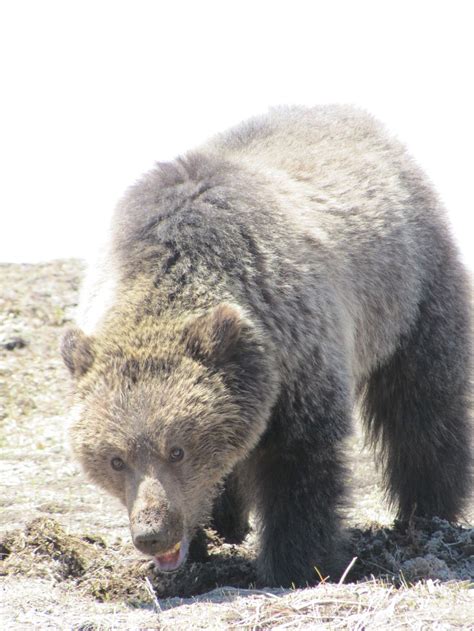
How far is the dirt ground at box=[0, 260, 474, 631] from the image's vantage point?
504 cm

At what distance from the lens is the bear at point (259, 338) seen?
19.2 ft

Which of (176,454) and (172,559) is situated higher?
(176,454)

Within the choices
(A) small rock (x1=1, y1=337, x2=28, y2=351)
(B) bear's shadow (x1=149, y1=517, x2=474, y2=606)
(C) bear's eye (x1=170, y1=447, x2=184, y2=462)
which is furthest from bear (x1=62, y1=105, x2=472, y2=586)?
(A) small rock (x1=1, y1=337, x2=28, y2=351)

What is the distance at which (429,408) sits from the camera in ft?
26.7

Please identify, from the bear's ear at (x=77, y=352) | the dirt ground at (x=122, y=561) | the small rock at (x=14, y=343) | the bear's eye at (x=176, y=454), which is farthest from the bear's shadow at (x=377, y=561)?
the small rock at (x=14, y=343)

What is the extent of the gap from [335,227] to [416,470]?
7.60ft

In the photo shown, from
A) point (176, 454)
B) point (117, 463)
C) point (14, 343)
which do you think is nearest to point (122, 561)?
point (117, 463)

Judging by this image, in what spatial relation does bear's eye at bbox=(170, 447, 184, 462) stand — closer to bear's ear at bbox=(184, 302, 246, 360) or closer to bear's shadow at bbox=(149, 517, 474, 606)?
bear's ear at bbox=(184, 302, 246, 360)

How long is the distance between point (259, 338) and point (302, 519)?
119cm

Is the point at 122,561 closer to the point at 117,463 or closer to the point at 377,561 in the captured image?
→ the point at 117,463

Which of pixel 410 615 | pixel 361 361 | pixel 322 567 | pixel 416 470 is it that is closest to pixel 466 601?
pixel 410 615

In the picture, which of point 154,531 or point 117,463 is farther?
point 117,463

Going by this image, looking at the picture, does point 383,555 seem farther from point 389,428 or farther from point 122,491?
point 122,491

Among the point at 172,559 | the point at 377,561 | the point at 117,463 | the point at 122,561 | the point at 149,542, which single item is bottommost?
the point at 377,561
